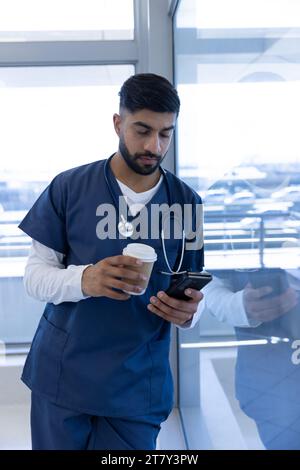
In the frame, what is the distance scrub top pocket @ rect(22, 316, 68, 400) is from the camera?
1161mm

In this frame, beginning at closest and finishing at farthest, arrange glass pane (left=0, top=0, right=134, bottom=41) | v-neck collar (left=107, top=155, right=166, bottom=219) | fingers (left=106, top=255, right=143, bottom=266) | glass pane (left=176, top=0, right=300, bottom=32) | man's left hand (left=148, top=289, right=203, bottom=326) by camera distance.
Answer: glass pane (left=176, top=0, right=300, bottom=32)
fingers (left=106, top=255, right=143, bottom=266)
man's left hand (left=148, top=289, right=203, bottom=326)
v-neck collar (left=107, top=155, right=166, bottom=219)
glass pane (left=0, top=0, right=134, bottom=41)

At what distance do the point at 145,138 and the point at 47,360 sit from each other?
591mm

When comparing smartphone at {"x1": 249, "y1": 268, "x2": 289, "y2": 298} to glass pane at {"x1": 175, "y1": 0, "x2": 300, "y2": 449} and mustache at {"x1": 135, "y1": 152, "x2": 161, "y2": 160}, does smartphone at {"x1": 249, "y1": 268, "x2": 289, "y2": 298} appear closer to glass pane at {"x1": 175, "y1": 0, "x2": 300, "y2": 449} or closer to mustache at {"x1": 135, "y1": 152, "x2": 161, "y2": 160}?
glass pane at {"x1": 175, "y1": 0, "x2": 300, "y2": 449}

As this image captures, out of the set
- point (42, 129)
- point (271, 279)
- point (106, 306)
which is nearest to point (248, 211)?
point (271, 279)

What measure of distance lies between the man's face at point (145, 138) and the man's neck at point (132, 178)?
0.11ft

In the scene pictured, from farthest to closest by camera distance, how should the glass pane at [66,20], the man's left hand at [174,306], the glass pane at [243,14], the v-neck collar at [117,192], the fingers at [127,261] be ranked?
the glass pane at [66,20] < the v-neck collar at [117,192] < the man's left hand at [174,306] < the fingers at [127,261] < the glass pane at [243,14]

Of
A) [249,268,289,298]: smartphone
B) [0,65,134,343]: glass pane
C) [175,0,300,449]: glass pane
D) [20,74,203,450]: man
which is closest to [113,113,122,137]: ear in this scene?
[20,74,203,450]: man

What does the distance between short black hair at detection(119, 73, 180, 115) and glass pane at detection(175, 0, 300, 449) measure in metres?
0.14

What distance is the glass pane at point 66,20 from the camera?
7.72 ft

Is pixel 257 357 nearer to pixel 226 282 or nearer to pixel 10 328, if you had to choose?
pixel 226 282

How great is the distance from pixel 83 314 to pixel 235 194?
0.46 metres

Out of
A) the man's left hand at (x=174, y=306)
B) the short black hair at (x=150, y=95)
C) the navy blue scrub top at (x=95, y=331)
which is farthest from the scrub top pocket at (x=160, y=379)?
the short black hair at (x=150, y=95)

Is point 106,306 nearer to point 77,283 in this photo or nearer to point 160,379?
point 77,283

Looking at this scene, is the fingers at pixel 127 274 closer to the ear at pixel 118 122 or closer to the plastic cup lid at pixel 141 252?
the plastic cup lid at pixel 141 252
